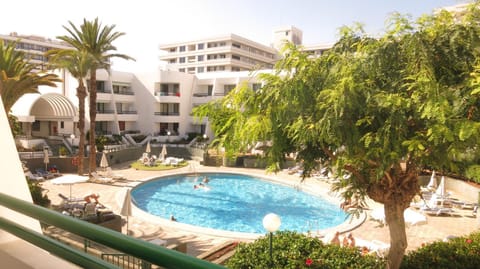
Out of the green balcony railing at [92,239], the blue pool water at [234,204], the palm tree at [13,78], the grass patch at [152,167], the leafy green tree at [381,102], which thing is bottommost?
the blue pool water at [234,204]

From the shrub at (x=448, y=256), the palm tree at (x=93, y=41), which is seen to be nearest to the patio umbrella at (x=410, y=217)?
the shrub at (x=448, y=256)

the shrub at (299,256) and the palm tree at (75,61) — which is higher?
the palm tree at (75,61)

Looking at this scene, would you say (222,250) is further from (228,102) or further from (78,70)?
(78,70)

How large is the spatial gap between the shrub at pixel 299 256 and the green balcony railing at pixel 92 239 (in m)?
7.32

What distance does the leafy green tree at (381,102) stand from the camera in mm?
6680

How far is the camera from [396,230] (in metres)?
9.25

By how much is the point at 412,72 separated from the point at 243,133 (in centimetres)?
360

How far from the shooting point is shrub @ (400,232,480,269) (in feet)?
30.9

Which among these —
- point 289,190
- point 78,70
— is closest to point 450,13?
point 289,190

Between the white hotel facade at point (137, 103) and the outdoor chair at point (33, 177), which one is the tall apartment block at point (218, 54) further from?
the outdoor chair at point (33, 177)

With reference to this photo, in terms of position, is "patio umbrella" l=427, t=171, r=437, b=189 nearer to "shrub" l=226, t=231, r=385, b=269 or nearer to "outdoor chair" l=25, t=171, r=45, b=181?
"shrub" l=226, t=231, r=385, b=269

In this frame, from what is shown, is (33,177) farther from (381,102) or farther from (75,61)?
(381,102)

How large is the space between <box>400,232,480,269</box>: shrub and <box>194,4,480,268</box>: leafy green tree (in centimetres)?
220

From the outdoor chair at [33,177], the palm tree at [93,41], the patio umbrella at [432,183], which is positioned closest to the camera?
the outdoor chair at [33,177]
